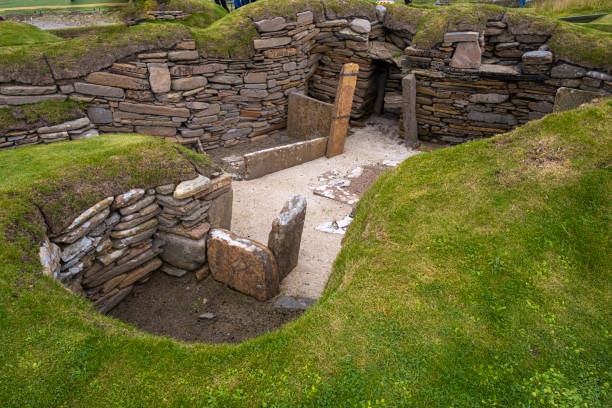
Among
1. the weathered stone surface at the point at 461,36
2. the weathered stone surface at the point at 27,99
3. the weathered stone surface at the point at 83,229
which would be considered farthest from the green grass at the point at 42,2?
the weathered stone surface at the point at 461,36

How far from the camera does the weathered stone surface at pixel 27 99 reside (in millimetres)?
6759

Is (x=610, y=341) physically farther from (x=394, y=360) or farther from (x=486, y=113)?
(x=486, y=113)

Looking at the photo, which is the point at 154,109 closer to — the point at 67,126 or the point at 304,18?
the point at 67,126

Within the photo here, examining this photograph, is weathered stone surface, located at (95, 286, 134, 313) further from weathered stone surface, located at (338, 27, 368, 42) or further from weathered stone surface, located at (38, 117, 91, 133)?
weathered stone surface, located at (338, 27, 368, 42)

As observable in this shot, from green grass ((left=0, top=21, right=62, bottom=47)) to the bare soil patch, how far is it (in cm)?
576

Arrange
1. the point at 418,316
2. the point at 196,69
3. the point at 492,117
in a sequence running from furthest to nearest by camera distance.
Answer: the point at 492,117 < the point at 196,69 < the point at 418,316

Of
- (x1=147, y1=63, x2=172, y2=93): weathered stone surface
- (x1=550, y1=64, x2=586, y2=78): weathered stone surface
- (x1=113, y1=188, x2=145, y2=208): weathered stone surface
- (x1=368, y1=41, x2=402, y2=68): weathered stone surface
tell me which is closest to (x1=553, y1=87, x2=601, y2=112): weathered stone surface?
(x1=550, y1=64, x2=586, y2=78): weathered stone surface

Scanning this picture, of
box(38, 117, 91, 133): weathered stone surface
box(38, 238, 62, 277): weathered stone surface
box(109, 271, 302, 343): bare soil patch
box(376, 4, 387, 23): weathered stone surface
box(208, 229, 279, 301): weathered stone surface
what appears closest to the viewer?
box(38, 238, 62, 277): weathered stone surface

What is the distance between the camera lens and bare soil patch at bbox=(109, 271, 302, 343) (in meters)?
5.08

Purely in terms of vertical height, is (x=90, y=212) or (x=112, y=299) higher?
(x=90, y=212)

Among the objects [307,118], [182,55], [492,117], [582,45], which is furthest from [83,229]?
[582,45]

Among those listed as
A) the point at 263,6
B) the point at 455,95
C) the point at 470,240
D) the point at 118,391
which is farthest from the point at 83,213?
the point at 455,95

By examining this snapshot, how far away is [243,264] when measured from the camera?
17.9 feet

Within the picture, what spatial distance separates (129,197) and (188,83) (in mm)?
4335
